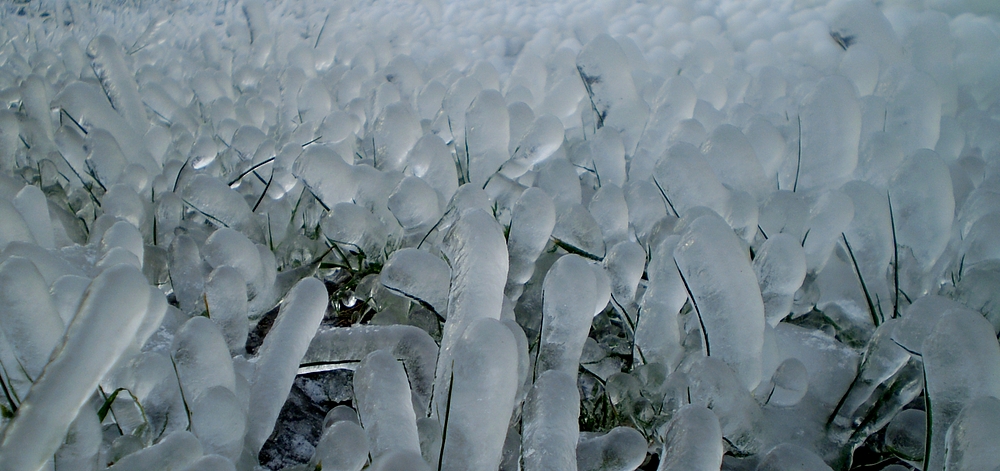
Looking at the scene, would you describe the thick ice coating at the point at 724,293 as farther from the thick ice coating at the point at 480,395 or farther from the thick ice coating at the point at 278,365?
the thick ice coating at the point at 278,365

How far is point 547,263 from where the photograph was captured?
2.60ft

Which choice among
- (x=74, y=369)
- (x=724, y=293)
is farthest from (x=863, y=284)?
(x=74, y=369)

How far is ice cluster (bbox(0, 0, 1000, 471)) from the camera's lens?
466mm

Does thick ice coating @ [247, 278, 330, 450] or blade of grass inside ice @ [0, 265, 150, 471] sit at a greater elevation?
blade of grass inside ice @ [0, 265, 150, 471]

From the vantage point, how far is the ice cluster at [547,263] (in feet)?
1.53

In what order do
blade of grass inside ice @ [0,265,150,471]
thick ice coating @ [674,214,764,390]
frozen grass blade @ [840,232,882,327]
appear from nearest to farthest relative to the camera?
blade of grass inside ice @ [0,265,150,471]
thick ice coating @ [674,214,764,390]
frozen grass blade @ [840,232,882,327]

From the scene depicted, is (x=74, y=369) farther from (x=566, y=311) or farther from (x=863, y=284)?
(x=863, y=284)

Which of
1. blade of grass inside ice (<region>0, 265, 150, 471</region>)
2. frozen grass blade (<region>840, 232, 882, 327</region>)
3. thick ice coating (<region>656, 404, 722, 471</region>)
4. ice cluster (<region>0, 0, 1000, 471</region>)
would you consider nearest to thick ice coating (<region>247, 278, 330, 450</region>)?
ice cluster (<region>0, 0, 1000, 471</region>)

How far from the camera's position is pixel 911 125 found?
0.84 m

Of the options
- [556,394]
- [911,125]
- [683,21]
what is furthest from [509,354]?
[683,21]

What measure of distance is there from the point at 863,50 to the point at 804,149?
0.33 metres

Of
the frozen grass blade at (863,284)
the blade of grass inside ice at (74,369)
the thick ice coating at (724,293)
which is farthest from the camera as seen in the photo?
the frozen grass blade at (863,284)

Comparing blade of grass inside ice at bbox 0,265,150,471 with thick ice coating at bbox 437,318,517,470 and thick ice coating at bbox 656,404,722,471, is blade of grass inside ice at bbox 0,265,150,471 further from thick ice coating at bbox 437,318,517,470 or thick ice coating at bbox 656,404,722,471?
thick ice coating at bbox 656,404,722,471

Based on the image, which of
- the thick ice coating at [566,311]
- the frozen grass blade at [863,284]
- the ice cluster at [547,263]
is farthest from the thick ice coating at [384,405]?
the frozen grass blade at [863,284]
